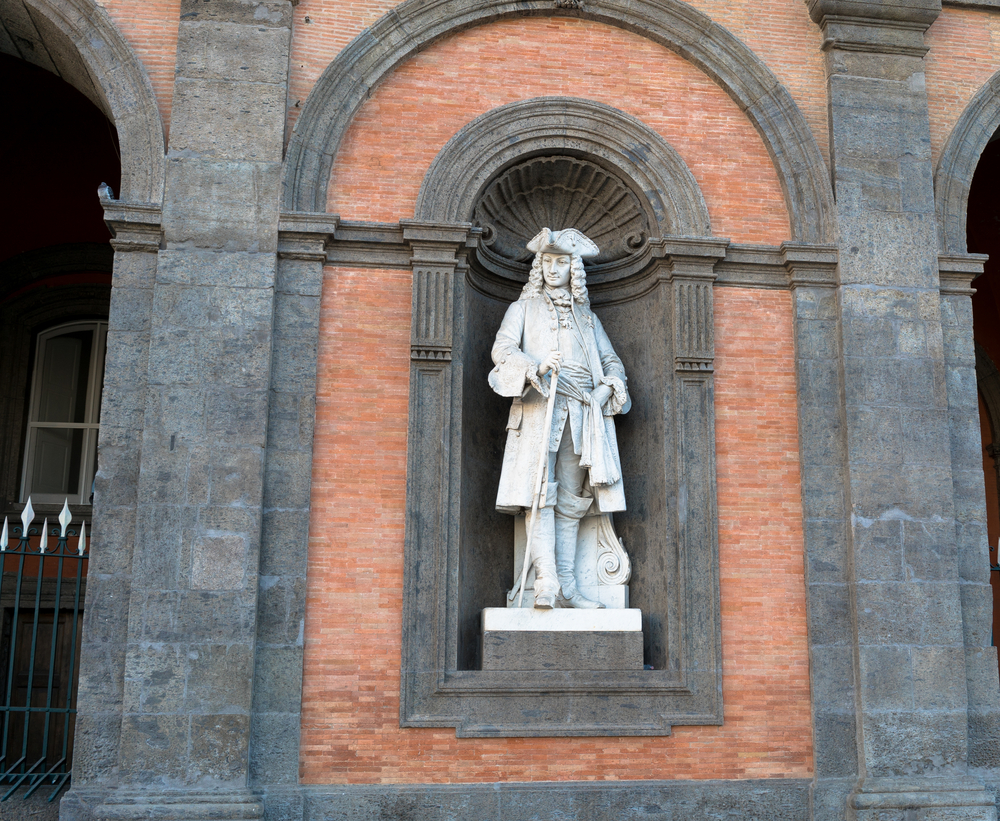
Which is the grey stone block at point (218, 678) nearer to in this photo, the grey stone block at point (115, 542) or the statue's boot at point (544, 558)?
the grey stone block at point (115, 542)

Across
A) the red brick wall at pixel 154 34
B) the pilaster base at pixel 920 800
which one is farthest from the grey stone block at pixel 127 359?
the pilaster base at pixel 920 800

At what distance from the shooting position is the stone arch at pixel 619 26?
8.65 meters

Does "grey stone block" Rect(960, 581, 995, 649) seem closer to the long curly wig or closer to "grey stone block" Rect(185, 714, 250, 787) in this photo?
the long curly wig

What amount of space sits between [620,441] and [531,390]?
1108mm

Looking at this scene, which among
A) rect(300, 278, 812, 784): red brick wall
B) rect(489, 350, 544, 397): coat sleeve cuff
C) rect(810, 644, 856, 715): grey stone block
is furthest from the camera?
rect(489, 350, 544, 397): coat sleeve cuff

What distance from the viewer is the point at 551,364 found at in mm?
8367

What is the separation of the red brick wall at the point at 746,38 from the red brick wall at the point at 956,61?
1.08m

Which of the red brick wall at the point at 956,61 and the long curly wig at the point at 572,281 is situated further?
the red brick wall at the point at 956,61

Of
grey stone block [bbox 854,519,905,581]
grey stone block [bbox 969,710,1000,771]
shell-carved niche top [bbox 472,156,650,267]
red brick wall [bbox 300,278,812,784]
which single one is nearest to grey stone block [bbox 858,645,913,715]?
red brick wall [bbox 300,278,812,784]

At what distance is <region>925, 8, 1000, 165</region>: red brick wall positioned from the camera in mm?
9492

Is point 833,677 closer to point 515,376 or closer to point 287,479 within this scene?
point 515,376

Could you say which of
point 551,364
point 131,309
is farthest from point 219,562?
point 551,364

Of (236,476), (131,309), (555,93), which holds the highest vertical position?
(555,93)

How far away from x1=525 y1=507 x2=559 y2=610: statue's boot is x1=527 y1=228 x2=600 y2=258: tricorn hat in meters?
2.20
